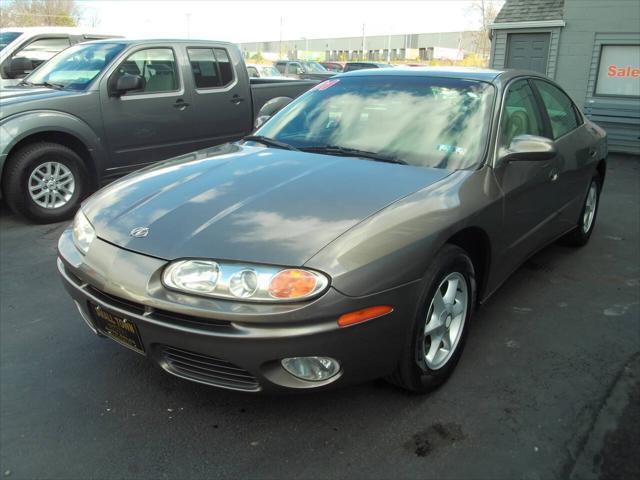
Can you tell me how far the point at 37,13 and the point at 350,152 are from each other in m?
41.9

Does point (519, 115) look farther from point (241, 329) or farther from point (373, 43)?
point (373, 43)

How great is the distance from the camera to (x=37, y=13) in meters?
37.6

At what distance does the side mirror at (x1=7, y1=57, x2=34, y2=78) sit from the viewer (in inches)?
295

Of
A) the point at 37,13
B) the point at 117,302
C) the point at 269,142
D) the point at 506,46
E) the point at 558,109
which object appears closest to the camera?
the point at 117,302

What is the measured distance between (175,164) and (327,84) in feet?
4.35

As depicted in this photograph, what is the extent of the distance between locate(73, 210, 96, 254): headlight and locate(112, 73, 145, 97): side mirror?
3.28 meters

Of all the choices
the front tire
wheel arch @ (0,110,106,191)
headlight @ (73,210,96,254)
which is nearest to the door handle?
wheel arch @ (0,110,106,191)

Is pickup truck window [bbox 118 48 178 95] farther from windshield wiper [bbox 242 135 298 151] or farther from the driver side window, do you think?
the driver side window

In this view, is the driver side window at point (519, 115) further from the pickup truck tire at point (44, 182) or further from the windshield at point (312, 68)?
the windshield at point (312, 68)

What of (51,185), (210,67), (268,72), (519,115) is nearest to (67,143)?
(51,185)

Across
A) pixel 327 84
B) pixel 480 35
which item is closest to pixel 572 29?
pixel 327 84

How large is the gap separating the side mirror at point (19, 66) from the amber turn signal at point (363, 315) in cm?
715

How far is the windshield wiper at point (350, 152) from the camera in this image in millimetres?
3105

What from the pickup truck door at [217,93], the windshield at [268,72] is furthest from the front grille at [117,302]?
the windshield at [268,72]
